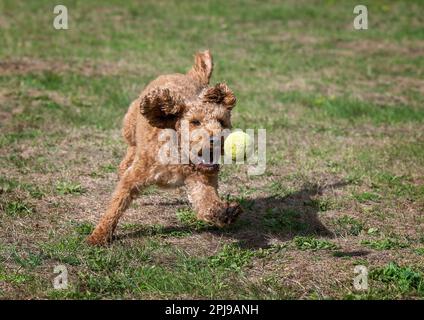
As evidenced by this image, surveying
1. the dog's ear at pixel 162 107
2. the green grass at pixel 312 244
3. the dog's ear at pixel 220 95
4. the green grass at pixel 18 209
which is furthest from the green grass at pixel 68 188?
the green grass at pixel 312 244

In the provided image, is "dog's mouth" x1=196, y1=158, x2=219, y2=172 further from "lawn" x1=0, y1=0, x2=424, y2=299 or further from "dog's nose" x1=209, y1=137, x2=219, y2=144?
"lawn" x1=0, y1=0, x2=424, y2=299

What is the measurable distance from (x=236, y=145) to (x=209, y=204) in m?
0.51

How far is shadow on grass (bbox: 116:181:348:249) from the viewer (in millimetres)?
6125

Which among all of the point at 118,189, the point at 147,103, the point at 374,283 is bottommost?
the point at 374,283

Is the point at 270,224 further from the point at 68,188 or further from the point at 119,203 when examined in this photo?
the point at 68,188

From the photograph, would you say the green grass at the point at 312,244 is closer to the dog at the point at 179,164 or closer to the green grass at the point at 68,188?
the dog at the point at 179,164

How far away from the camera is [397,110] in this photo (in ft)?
36.1

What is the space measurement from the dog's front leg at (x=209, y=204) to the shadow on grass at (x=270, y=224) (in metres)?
0.63

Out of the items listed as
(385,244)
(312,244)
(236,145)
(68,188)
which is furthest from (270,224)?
(68,188)

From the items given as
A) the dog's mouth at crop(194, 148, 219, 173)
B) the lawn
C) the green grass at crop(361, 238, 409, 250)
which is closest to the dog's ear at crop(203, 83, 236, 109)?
the dog's mouth at crop(194, 148, 219, 173)

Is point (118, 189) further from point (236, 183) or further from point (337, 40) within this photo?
point (337, 40)

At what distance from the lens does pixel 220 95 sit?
18.5ft

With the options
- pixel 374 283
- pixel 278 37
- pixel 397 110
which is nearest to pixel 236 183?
pixel 374 283

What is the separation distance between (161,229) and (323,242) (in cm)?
144
